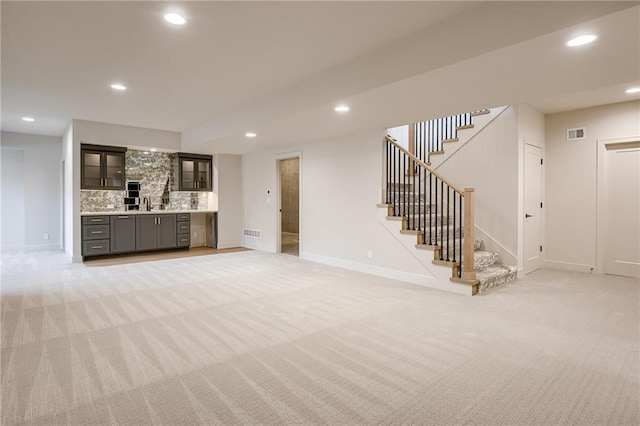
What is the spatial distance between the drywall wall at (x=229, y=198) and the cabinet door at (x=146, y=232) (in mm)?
1478

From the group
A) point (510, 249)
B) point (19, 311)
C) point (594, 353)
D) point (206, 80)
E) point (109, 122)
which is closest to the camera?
point (594, 353)

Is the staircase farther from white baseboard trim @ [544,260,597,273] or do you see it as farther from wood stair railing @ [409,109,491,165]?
white baseboard trim @ [544,260,597,273]

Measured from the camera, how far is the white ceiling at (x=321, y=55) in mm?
2500

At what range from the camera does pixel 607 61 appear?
272 centimetres

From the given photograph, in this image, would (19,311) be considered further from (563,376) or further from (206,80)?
(563,376)

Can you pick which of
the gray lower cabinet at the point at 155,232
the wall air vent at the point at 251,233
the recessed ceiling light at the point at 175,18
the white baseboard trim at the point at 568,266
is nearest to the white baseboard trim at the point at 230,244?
the wall air vent at the point at 251,233

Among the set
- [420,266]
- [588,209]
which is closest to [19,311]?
[420,266]

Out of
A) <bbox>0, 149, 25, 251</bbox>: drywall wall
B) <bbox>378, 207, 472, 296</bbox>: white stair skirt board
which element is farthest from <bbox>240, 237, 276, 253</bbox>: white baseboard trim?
<bbox>0, 149, 25, 251</bbox>: drywall wall

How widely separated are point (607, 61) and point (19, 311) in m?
6.01

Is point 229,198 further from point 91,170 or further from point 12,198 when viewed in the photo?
point 12,198

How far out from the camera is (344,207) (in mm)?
5996

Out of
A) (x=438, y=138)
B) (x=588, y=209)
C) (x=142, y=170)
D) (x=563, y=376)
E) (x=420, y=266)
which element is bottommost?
(x=563, y=376)

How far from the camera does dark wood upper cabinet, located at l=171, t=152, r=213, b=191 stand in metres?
7.94

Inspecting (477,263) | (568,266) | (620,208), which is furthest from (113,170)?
(620,208)
